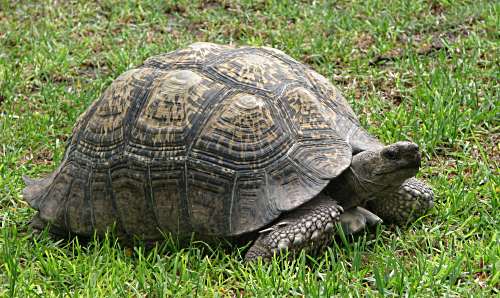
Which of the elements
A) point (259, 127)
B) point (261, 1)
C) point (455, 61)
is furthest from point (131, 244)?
point (261, 1)

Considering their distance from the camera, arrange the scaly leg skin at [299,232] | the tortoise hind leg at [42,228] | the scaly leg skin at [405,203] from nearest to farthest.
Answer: the scaly leg skin at [299,232], the scaly leg skin at [405,203], the tortoise hind leg at [42,228]

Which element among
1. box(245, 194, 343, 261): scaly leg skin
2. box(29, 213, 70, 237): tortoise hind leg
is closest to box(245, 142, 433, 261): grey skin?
box(245, 194, 343, 261): scaly leg skin

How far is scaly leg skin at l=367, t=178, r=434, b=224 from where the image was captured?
5105mm

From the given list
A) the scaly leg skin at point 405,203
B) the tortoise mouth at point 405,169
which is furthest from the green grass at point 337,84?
the tortoise mouth at point 405,169

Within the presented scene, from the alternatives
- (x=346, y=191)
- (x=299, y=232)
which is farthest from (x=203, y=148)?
(x=346, y=191)

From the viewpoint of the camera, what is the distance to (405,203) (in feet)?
16.8

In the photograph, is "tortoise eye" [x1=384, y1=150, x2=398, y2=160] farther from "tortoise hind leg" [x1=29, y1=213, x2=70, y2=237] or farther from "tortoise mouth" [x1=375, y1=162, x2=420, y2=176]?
"tortoise hind leg" [x1=29, y1=213, x2=70, y2=237]

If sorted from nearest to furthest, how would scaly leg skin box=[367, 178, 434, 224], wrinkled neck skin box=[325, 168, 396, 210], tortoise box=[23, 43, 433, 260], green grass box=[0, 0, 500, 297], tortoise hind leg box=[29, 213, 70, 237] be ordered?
green grass box=[0, 0, 500, 297]
tortoise box=[23, 43, 433, 260]
wrinkled neck skin box=[325, 168, 396, 210]
scaly leg skin box=[367, 178, 434, 224]
tortoise hind leg box=[29, 213, 70, 237]

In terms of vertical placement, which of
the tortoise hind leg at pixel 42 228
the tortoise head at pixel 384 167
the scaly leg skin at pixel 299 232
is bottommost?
the tortoise hind leg at pixel 42 228

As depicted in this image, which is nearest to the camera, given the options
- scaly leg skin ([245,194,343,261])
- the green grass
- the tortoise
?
the green grass

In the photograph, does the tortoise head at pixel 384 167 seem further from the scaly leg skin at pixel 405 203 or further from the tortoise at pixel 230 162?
the scaly leg skin at pixel 405 203

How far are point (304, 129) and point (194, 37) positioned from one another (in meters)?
4.77

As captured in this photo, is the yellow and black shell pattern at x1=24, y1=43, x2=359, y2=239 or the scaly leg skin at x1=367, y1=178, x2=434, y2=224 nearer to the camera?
the yellow and black shell pattern at x1=24, y1=43, x2=359, y2=239

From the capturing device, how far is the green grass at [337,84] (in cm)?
430
